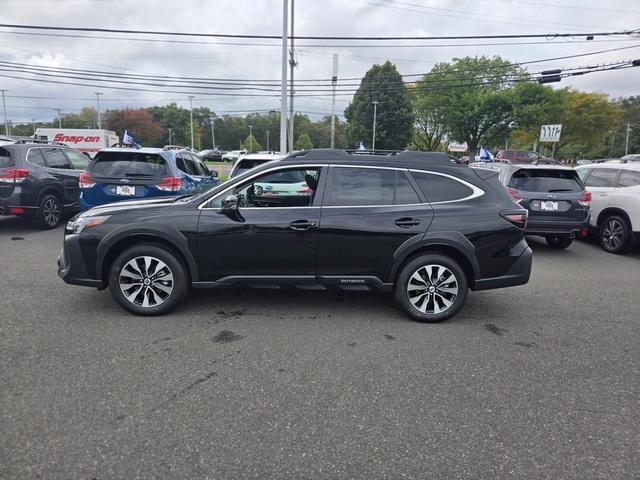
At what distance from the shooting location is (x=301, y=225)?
442 centimetres

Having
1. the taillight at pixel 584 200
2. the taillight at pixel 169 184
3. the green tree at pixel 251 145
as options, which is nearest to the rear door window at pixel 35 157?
the taillight at pixel 169 184

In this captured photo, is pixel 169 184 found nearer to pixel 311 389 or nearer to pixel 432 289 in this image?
pixel 432 289

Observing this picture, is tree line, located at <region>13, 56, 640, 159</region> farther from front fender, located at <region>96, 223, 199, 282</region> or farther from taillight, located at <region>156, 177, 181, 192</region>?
front fender, located at <region>96, 223, 199, 282</region>

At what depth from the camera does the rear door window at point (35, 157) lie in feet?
29.0

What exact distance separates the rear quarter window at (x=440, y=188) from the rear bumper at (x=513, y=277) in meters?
0.89

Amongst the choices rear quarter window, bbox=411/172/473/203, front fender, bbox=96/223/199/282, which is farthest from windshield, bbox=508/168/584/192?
front fender, bbox=96/223/199/282

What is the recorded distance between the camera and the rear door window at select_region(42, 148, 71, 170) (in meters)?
9.37

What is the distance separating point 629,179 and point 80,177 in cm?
1052

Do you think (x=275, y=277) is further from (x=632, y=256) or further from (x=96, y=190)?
(x=632, y=256)

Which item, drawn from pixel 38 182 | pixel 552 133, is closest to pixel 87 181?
pixel 38 182

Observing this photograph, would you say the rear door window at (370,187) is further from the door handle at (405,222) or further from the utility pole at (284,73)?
the utility pole at (284,73)

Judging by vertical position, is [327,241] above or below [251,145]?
below

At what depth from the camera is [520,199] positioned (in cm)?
809

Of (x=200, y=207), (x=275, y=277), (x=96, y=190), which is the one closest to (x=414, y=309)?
(x=275, y=277)
